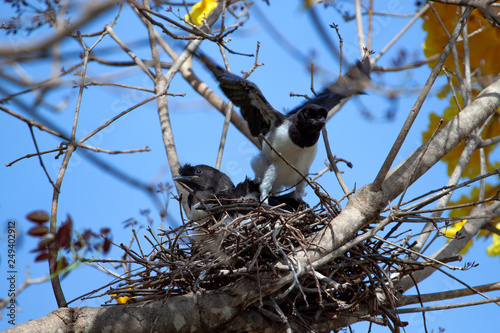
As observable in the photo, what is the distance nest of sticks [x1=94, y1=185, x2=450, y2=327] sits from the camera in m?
3.74

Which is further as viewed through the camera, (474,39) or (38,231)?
(474,39)

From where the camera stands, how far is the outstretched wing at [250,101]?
5.00m

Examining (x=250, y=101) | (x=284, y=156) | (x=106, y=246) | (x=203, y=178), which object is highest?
(x=250, y=101)

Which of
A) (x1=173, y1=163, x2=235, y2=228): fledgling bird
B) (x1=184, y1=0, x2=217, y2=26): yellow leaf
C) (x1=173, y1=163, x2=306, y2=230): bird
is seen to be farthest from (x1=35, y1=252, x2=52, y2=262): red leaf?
(x1=184, y1=0, x2=217, y2=26): yellow leaf

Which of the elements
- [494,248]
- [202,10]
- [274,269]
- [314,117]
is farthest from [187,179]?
[494,248]

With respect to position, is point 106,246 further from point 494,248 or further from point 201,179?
point 494,248

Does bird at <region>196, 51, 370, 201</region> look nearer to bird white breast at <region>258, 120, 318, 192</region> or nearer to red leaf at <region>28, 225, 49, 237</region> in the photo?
bird white breast at <region>258, 120, 318, 192</region>

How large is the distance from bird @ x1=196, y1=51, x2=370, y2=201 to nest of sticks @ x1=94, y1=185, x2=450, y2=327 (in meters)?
1.22

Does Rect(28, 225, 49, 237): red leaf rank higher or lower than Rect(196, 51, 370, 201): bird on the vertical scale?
lower

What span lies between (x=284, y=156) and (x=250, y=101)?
2.25ft

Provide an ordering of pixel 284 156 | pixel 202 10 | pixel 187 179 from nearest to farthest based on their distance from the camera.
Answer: pixel 284 156
pixel 187 179
pixel 202 10

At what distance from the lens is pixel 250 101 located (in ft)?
17.8

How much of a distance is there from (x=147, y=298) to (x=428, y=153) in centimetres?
219

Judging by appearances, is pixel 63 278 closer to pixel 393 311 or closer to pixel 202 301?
pixel 202 301
